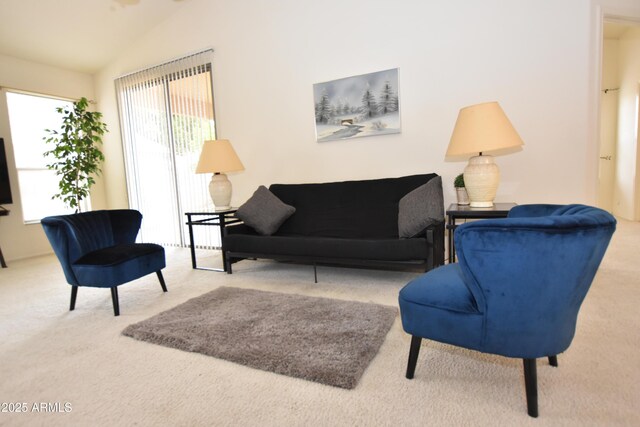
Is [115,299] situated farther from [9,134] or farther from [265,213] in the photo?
[9,134]

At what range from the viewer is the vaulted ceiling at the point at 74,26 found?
3838 mm

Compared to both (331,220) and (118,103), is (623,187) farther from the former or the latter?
(118,103)

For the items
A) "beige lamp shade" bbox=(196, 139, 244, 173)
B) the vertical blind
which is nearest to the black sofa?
"beige lamp shade" bbox=(196, 139, 244, 173)

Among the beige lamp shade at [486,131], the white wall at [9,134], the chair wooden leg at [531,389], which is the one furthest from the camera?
the white wall at [9,134]

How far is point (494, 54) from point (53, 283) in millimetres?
4683

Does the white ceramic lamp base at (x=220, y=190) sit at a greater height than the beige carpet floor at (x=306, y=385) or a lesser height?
greater

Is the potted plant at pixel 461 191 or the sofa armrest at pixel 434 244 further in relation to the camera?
the potted plant at pixel 461 191

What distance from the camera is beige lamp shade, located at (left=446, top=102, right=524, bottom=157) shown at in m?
2.27

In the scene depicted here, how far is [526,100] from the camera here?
115 inches

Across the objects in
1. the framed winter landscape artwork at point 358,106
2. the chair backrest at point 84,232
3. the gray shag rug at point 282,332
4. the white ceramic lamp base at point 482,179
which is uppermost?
the framed winter landscape artwork at point 358,106

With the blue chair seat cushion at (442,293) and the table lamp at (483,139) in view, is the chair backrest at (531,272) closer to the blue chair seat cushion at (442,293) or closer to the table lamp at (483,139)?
the blue chair seat cushion at (442,293)

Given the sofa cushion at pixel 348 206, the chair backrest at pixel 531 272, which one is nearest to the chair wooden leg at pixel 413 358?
the chair backrest at pixel 531 272

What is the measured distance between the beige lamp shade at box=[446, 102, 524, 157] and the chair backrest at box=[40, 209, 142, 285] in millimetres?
2739

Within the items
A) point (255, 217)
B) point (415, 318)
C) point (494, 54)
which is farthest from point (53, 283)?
point (494, 54)
